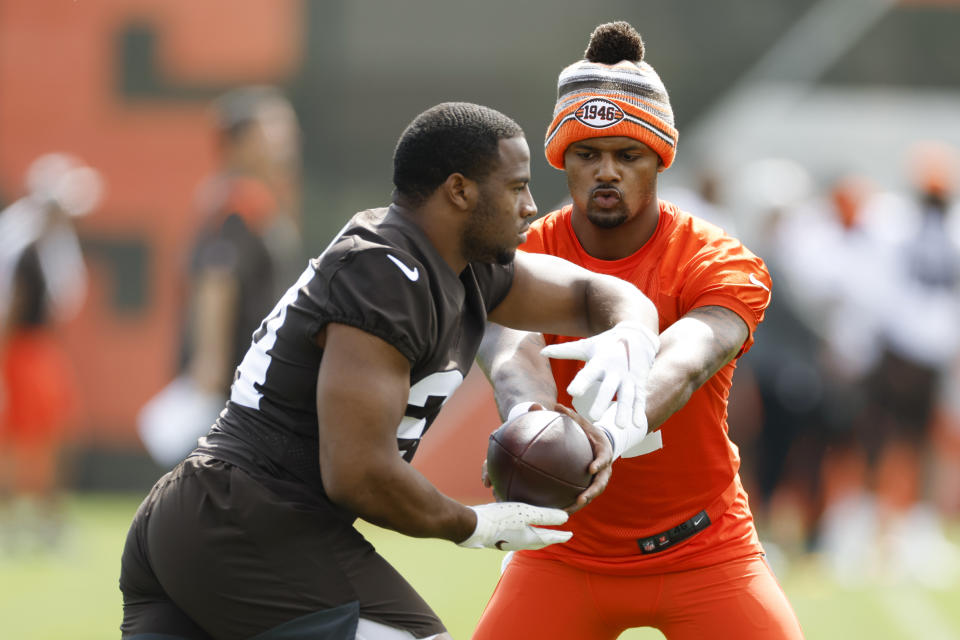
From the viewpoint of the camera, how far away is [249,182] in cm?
696

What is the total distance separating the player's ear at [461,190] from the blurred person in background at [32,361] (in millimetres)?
7261

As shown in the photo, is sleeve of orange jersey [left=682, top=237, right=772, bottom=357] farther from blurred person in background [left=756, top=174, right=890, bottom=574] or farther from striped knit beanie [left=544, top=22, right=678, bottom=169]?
blurred person in background [left=756, top=174, right=890, bottom=574]

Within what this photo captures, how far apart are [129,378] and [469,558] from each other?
167 inches

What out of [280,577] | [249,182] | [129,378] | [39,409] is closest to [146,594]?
[280,577]

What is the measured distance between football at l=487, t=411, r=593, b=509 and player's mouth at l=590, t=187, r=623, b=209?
69 cm

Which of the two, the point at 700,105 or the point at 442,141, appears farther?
the point at 700,105

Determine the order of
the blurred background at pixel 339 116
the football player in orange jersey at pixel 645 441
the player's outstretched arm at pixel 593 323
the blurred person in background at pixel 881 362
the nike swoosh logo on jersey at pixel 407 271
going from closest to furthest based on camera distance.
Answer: the nike swoosh logo on jersey at pixel 407 271 → the player's outstretched arm at pixel 593 323 → the football player in orange jersey at pixel 645 441 → the blurred person in background at pixel 881 362 → the blurred background at pixel 339 116

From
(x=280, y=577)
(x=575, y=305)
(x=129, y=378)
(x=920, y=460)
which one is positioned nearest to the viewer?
(x=280, y=577)

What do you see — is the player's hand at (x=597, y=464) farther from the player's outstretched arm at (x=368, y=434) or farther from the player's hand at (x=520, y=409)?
the player's outstretched arm at (x=368, y=434)

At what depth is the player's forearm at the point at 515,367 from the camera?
12.0ft

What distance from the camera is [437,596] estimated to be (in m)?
7.77

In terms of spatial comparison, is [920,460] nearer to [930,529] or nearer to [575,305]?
[930,529]

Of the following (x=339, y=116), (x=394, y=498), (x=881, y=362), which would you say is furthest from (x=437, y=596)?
(x=339, y=116)

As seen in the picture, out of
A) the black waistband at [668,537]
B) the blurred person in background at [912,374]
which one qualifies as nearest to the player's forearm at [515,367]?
the black waistband at [668,537]
